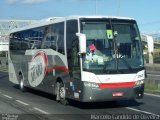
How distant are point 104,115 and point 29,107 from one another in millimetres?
3219

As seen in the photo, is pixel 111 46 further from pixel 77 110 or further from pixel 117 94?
pixel 77 110

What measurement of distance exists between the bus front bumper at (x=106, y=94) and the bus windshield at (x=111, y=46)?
1.87 feet

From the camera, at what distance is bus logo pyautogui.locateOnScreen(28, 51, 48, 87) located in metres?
18.5

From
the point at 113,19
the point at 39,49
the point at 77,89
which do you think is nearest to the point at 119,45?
the point at 113,19

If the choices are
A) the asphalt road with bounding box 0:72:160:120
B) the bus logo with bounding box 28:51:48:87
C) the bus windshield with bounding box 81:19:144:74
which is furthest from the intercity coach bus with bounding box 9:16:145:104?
the bus logo with bounding box 28:51:48:87

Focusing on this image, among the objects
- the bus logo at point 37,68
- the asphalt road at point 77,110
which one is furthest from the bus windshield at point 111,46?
the bus logo at point 37,68

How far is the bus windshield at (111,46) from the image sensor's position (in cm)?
1432

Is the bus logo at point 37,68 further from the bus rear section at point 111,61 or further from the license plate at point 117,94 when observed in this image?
the license plate at point 117,94

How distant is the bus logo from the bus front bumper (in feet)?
14.4

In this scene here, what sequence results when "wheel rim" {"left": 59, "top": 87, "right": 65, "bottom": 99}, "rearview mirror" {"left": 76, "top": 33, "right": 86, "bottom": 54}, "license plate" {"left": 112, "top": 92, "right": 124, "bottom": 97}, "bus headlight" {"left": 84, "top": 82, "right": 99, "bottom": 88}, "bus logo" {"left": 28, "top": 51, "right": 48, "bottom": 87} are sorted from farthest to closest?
1. "bus logo" {"left": 28, "top": 51, "right": 48, "bottom": 87}
2. "wheel rim" {"left": 59, "top": 87, "right": 65, "bottom": 99}
3. "license plate" {"left": 112, "top": 92, "right": 124, "bottom": 97}
4. "bus headlight" {"left": 84, "top": 82, "right": 99, "bottom": 88}
5. "rearview mirror" {"left": 76, "top": 33, "right": 86, "bottom": 54}

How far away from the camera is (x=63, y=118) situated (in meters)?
12.7

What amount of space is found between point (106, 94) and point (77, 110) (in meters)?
1.09

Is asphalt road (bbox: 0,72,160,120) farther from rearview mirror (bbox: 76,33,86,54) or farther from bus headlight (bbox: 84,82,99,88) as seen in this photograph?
rearview mirror (bbox: 76,33,86,54)

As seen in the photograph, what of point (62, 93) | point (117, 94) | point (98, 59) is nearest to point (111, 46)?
point (98, 59)
